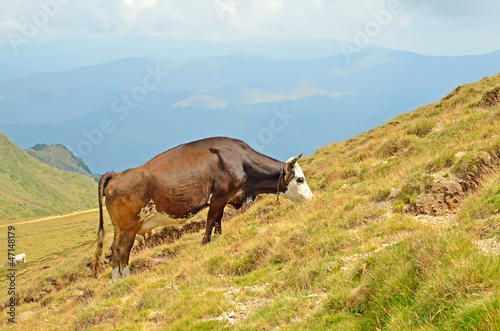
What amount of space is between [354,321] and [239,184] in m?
8.90

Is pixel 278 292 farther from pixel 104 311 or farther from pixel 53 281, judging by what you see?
pixel 53 281

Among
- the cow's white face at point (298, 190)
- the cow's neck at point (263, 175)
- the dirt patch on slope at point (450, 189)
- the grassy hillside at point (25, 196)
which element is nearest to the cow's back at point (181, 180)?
the cow's neck at point (263, 175)

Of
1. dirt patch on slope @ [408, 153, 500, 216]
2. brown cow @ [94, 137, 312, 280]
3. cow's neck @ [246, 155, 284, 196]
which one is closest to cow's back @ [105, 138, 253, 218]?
brown cow @ [94, 137, 312, 280]

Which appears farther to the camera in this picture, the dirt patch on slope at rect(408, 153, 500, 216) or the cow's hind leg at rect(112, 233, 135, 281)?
the cow's hind leg at rect(112, 233, 135, 281)

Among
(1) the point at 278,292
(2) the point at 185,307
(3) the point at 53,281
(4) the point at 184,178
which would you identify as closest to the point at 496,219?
(1) the point at 278,292

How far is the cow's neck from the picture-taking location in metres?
15.0

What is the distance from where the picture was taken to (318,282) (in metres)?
7.55

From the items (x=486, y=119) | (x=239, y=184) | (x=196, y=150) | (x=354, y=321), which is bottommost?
(x=354, y=321)

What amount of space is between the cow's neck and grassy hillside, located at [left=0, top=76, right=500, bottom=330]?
1090 millimetres

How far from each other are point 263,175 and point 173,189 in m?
3.42

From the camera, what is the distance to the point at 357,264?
7246 millimetres

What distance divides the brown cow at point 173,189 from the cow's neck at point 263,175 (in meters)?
0.32

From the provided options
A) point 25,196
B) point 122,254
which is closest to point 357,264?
point 122,254

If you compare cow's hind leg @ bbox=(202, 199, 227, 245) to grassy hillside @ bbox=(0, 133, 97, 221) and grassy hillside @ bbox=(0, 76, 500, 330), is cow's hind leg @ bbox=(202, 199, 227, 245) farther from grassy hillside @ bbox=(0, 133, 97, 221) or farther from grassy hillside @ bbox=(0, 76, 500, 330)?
grassy hillside @ bbox=(0, 133, 97, 221)
